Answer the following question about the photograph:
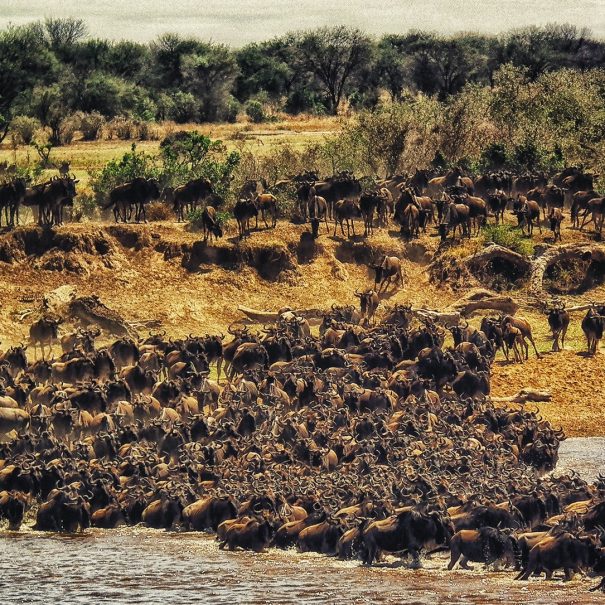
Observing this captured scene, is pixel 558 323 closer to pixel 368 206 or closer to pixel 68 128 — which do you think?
pixel 368 206

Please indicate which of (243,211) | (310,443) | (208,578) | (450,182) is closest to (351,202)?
(243,211)

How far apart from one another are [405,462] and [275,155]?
36.5 meters

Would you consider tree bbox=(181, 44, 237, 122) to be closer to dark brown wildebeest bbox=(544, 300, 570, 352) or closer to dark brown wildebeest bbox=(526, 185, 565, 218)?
dark brown wildebeest bbox=(526, 185, 565, 218)

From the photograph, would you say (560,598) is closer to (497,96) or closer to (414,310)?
(414,310)

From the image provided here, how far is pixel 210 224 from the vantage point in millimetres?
48156

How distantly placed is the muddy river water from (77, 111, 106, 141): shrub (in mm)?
60532

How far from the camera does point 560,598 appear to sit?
20.9 m

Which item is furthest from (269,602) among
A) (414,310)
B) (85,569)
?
(414,310)

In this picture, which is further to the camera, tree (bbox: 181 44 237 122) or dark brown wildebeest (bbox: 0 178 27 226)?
tree (bbox: 181 44 237 122)

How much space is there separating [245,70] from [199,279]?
80.3 m

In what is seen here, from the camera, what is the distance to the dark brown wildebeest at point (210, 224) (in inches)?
1879

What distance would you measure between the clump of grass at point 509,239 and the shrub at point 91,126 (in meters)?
39.9

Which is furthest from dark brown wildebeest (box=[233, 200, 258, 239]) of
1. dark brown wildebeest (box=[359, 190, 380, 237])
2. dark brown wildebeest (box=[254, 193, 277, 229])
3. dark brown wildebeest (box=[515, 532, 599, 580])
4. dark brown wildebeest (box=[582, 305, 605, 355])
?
dark brown wildebeest (box=[515, 532, 599, 580])

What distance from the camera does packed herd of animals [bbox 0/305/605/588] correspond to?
23.4m
